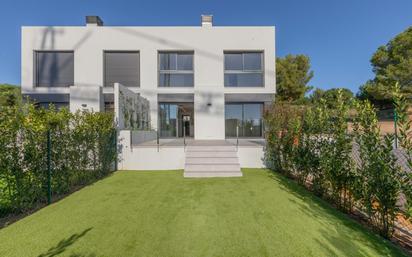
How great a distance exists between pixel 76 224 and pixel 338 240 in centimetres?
478

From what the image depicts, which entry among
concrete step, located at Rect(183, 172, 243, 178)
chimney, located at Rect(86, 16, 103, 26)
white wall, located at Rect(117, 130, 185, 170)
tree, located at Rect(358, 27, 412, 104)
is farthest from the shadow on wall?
tree, located at Rect(358, 27, 412, 104)

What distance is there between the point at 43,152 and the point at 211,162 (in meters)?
5.30

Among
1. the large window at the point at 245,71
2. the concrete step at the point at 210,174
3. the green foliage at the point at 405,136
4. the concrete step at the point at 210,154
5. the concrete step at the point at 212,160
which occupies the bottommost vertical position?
the concrete step at the point at 210,174

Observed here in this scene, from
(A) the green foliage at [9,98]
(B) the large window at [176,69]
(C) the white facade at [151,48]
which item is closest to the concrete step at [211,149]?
(C) the white facade at [151,48]

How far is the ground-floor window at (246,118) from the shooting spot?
14.8 m

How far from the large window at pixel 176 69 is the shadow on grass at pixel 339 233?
1143 centimetres

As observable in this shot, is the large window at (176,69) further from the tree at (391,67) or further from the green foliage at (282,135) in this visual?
the tree at (391,67)

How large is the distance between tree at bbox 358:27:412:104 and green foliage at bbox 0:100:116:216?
24.9 m

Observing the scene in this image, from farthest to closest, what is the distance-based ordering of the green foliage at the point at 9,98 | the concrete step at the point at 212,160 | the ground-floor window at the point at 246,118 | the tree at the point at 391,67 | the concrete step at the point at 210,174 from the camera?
the tree at the point at 391,67
the ground-floor window at the point at 246,118
the concrete step at the point at 212,160
the concrete step at the point at 210,174
the green foliage at the point at 9,98

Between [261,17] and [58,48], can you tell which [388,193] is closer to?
[261,17]

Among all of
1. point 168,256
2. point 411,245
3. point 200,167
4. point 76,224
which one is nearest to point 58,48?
point 200,167

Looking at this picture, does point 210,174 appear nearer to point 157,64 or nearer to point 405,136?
point 405,136

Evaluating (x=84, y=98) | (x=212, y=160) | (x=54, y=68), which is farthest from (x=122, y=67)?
(x=212, y=160)

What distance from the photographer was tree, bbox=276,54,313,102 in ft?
87.6
